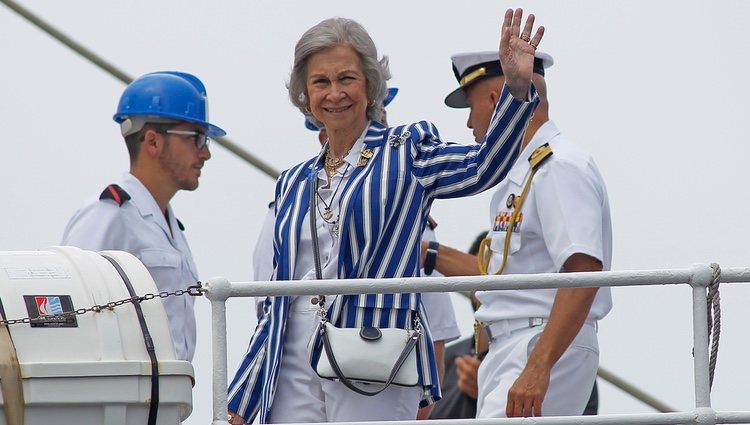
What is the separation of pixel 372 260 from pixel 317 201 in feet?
0.89

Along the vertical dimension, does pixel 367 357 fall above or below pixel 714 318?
below

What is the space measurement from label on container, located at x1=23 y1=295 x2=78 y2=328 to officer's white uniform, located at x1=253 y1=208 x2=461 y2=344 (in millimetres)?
2266

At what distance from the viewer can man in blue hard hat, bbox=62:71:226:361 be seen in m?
6.58

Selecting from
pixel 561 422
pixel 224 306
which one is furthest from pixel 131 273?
pixel 561 422

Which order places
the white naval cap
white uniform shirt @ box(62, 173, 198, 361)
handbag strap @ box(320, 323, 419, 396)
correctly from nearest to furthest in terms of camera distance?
1. handbag strap @ box(320, 323, 419, 396)
2. the white naval cap
3. white uniform shirt @ box(62, 173, 198, 361)

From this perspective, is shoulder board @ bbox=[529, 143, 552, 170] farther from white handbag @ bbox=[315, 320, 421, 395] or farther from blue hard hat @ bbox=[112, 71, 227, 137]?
blue hard hat @ bbox=[112, 71, 227, 137]

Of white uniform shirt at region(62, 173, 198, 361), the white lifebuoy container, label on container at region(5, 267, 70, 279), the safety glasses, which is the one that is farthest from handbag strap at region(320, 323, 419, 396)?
the safety glasses

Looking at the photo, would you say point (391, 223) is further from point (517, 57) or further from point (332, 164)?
point (517, 57)

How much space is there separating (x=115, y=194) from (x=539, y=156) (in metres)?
1.79

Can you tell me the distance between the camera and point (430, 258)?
666 cm

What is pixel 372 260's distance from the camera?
4.95m

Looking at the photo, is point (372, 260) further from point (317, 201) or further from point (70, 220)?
point (70, 220)

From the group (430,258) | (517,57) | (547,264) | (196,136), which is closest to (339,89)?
(517,57)

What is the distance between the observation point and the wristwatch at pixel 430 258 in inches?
262
